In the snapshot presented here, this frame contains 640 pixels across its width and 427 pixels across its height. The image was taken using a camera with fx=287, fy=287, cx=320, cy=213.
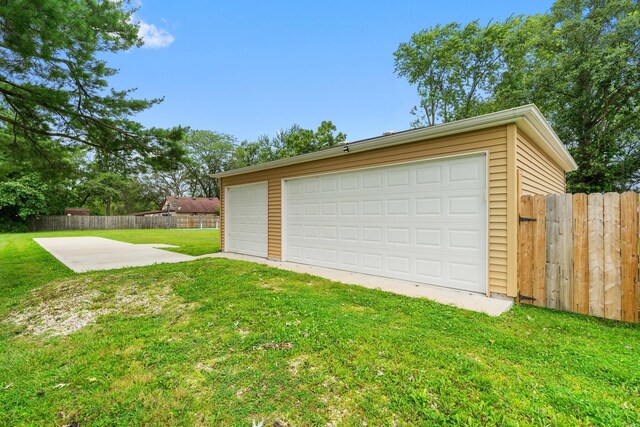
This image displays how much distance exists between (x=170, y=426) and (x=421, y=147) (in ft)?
15.5

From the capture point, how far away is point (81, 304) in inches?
155

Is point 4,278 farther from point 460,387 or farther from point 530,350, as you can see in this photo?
point 530,350

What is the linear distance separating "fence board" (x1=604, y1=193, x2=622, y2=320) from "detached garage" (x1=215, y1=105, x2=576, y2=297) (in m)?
0.91

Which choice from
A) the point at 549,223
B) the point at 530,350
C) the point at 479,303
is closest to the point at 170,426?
the point at 530,350

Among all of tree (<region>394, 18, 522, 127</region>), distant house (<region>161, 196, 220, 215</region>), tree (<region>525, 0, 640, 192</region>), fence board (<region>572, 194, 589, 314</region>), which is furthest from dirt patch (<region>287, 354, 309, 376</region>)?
distant house (<region>161, 196, 220, 215</region>)

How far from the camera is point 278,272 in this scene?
5.70 metres

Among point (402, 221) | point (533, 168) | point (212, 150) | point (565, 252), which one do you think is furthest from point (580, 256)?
point (212, 150)

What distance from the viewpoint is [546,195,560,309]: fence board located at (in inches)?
149

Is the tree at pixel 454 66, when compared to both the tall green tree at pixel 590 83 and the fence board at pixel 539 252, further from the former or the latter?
the fence board at pixel 539 252

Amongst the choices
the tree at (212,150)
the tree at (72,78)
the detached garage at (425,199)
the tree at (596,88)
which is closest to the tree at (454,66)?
the tree at (596,88)

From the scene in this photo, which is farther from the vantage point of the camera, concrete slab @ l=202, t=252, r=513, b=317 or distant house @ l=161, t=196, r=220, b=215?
distant house @ l=161, t=196, r=220, b=215

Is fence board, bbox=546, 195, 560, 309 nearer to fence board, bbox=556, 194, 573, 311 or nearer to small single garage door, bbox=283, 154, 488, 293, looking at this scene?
fence board, bbox=556, 194, 573, 311

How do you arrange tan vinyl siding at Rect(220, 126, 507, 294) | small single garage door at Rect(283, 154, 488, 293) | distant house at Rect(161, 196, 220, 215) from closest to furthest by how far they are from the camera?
tan vinyl siding at Rect(220, 126, 507, 294)
small single garage door at Rect(283, 154, 488, 293)
distant house at Rect(161, 196, 220, 215)

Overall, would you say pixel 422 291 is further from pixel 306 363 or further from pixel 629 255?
Result: pixel 306 363
